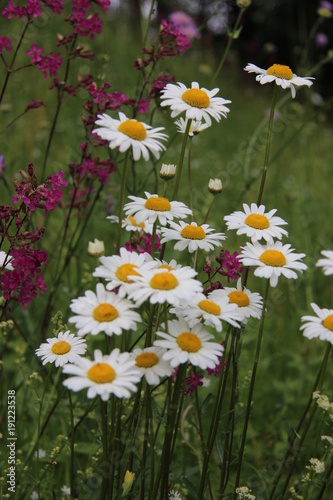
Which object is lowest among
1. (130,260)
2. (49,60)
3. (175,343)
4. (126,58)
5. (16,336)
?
(175,343)

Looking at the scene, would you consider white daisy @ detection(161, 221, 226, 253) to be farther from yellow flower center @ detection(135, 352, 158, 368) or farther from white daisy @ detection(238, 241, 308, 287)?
yellow flower center @ detection(135, 352, 158, 368)

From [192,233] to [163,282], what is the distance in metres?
0.22

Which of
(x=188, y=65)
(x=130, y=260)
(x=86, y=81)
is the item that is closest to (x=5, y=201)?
(x=86, y=81)

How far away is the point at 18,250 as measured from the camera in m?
1.10

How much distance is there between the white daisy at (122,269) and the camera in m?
0.89

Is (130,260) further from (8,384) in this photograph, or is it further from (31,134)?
(31,134)

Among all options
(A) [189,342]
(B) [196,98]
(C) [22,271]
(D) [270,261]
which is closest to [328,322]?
(D) [270,261]

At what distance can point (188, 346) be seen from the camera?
35.4 inches

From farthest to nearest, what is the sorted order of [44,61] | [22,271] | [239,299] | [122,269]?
1. [44,61]
2. [22,271]
3. [239,299]
4. [122,269]

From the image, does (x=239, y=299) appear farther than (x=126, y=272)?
Yes

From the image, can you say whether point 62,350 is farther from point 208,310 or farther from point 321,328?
point 321,328

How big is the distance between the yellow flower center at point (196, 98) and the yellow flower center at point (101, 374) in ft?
1.61

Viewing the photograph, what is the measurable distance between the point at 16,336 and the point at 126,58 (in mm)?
3806

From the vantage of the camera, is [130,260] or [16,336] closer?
[130,260]
